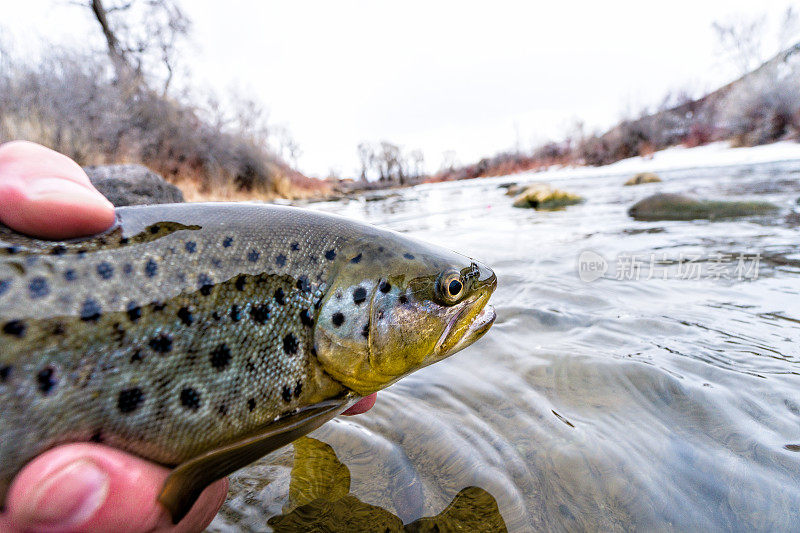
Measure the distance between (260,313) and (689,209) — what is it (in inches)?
434

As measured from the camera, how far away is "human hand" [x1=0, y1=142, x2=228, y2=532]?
1.09 m

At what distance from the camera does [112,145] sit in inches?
538

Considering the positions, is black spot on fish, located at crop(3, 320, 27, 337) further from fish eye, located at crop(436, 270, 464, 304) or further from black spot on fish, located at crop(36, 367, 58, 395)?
fish eye, located at crop(436, 270, 464, 304)

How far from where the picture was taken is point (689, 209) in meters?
9.38

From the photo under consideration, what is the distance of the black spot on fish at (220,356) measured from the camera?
4.35 ft

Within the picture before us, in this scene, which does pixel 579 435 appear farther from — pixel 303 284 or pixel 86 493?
pixel 86 493

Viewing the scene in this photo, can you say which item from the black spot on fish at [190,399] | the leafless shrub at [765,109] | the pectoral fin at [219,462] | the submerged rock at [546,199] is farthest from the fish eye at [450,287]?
the leafless shrub at [765,109]

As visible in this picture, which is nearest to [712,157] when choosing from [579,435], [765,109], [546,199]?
[765,109]

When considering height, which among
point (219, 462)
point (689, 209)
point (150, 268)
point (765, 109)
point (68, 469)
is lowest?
point (689, 209)

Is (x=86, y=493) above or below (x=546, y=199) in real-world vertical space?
above

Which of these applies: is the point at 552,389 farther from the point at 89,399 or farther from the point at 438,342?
the point at 89,399

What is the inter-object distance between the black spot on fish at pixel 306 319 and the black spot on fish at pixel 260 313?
13 centimetres

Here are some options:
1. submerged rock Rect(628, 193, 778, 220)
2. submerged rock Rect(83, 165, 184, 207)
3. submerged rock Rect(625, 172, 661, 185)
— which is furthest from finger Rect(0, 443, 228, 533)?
submerged rock Rect(625, 172, 661, 185)

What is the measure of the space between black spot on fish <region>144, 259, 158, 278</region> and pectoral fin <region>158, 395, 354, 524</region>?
0.63 m
